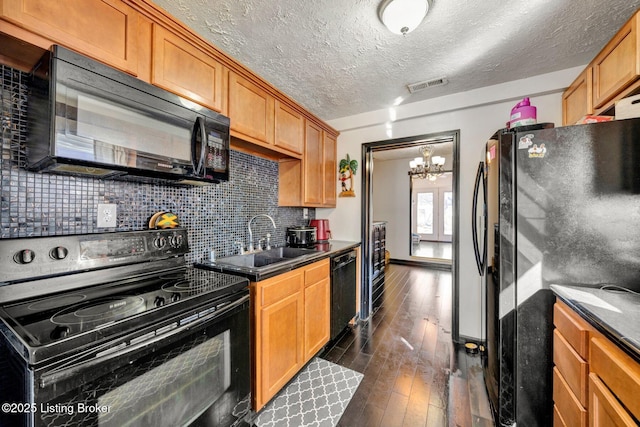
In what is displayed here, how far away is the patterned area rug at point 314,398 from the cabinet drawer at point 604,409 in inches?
49.5

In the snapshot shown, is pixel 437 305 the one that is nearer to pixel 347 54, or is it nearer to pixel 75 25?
pixel 347 54

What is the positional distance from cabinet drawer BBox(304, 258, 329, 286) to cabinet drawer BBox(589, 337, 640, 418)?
5.15ft

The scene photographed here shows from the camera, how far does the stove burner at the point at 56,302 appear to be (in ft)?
3.14

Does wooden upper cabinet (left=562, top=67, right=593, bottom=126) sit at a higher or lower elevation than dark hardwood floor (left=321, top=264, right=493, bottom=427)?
higher

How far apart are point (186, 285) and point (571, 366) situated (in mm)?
1919

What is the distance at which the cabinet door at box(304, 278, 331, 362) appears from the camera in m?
1.97

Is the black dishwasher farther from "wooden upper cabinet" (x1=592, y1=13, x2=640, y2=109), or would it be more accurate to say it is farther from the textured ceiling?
"wooden upper cabinet" (x1=592, y1=13, x2=640, y2=109)

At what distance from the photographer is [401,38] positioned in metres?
1.71

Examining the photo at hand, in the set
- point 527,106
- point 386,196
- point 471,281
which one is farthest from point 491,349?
point 386,196

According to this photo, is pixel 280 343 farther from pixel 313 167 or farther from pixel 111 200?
pixel 313 167

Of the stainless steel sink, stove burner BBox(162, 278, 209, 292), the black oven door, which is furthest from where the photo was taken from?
the stainless steel sink

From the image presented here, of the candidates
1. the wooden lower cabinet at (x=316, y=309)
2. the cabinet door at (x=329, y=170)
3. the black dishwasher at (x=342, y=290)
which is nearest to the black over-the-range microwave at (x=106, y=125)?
the wooden lower cabinet at (x=316, y=309)

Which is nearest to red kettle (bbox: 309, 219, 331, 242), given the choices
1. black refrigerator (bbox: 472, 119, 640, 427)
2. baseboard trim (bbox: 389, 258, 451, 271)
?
black refrigerator (bbox: 472, 119, 640, 427)

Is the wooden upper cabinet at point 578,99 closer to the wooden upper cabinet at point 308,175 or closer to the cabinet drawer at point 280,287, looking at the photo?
the wooden upper cabinet at point 308,175
